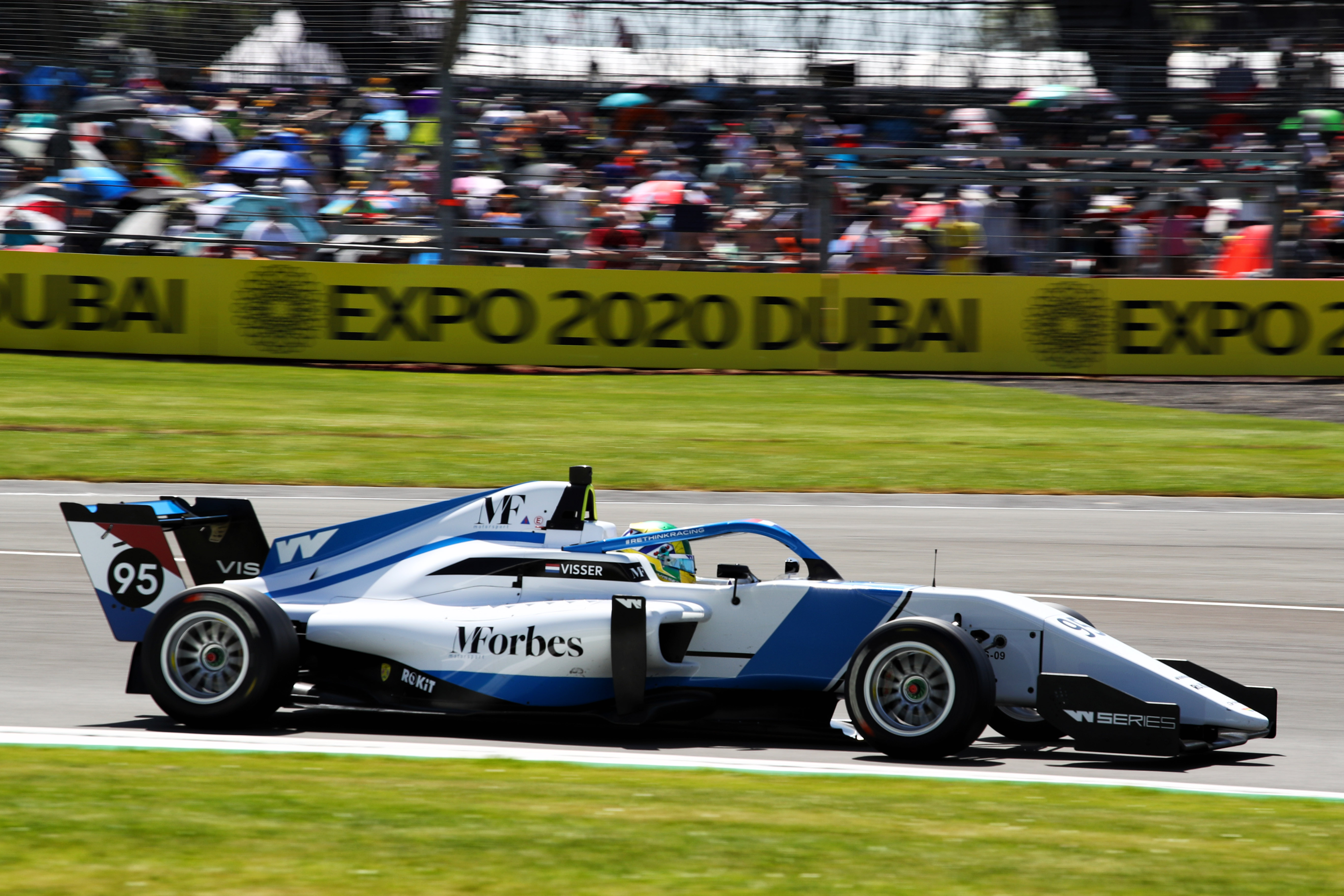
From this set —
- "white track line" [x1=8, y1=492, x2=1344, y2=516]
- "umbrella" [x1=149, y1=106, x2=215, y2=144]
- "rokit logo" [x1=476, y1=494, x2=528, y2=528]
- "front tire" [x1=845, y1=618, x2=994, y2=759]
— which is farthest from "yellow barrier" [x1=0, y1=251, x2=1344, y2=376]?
"front tire" [x1=845, y1=618, x2=994, y2=759]

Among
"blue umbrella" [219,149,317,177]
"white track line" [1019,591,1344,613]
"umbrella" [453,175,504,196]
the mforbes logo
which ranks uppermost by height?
"blue umbrella" [219,149,317,177]

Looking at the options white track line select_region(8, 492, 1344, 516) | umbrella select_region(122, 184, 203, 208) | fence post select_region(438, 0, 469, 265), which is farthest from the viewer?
fence post select_region(438, 0, 469, 265)

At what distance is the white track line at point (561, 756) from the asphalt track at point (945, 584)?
27 millimetres

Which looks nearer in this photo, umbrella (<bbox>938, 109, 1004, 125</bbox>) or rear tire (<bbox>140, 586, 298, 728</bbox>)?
rear tire (<bbox>140, 586, 298, 728</bbox>)

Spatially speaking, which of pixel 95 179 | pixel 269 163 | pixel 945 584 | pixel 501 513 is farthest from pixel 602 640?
pixel 95 179

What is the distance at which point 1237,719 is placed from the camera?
225 inches

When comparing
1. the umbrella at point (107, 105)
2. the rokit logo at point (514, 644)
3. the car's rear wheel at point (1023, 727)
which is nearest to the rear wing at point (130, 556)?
the rokit logo at point (514, 644)

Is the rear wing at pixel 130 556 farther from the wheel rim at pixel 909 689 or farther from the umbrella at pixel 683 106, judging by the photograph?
the umbrella at pixel 683 106

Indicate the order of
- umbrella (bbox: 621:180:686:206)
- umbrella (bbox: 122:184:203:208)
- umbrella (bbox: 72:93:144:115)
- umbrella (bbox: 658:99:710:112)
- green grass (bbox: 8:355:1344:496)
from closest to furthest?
green grass (bbox: 8:355:1344:496) < umbrella (bbox: 122:184:203:208) < umbrella (bbox: 72:93:144:115) < umbrella (bbox: 621:180:686:206) < umbrella (bbox: 658:99:710:112)

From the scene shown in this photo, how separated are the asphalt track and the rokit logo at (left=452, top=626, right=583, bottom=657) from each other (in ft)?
1.17

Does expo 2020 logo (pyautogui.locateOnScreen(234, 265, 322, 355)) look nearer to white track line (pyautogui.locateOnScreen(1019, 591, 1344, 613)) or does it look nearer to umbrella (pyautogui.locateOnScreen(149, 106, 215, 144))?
umbrella (pyautogui.locateOnScreen(149, 106, 215, 144))

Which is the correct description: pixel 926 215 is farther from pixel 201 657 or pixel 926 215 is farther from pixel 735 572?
pixel 201 657

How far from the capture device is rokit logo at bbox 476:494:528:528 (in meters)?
6.54

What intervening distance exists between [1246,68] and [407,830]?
21836mm
